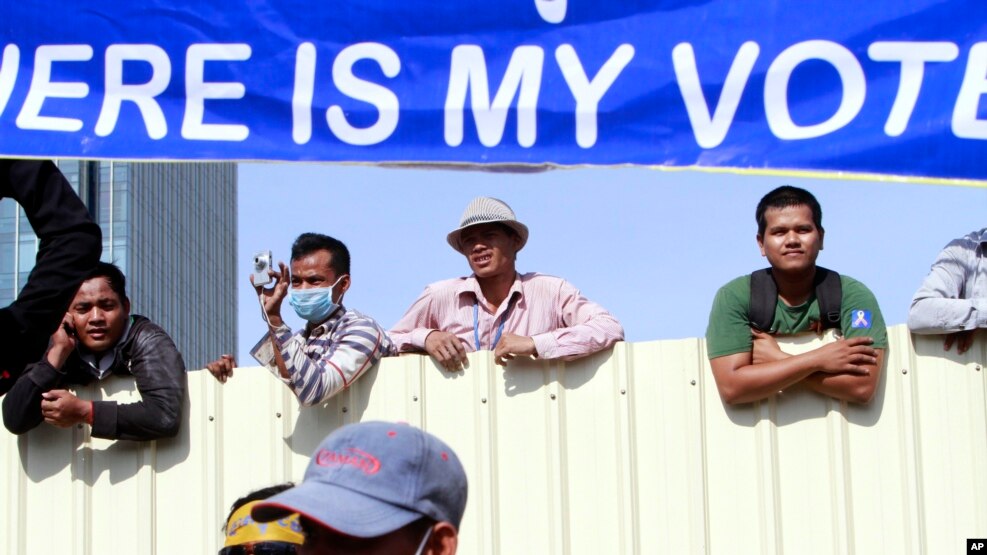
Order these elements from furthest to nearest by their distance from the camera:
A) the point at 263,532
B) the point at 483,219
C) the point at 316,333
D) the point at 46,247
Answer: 1. the point at 483,219
2. the point at 316,333
3. the point at 46,247
4. the point at 263,532

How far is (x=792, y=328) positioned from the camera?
557 cm

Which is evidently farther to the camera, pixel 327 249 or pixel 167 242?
pixel 167 242

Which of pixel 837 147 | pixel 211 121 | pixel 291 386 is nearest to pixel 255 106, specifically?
pixel 211 121

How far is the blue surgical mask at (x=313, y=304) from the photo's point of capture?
20.2 ft

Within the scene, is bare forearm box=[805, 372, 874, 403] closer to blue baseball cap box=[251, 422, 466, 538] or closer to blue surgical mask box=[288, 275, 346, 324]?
blue surgical mask box=[288, 275, 346, 324]

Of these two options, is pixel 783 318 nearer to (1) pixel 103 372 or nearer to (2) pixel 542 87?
(2) pixel 542 87

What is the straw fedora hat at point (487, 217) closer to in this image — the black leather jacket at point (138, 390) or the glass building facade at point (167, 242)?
the black leather jacket at point (138, 390)

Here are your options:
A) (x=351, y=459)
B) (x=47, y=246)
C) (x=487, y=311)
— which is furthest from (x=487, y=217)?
(x=351, y=459)

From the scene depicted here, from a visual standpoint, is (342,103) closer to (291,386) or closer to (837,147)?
(837,147)

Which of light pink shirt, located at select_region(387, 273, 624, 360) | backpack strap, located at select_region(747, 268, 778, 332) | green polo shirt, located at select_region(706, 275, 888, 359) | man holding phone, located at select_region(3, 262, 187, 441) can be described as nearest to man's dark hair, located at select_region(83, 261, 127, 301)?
man holding phone, located at select_region(3, 262, 187, 441)

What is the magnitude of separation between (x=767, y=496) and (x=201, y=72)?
256cm

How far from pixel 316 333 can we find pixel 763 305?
1782 mm

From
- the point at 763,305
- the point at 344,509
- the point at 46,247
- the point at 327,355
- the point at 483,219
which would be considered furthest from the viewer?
the point at 483,219

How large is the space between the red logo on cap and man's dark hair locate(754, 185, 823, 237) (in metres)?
3.62
